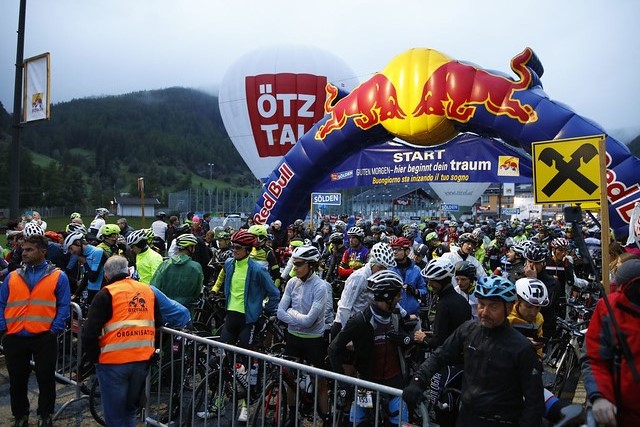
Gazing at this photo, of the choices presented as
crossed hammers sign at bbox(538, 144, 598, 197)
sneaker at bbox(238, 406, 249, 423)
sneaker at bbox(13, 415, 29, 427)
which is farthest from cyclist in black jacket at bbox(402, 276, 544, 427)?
sneaker at bbox(13, 415, 29, 427)

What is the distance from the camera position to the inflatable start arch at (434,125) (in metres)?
9.99

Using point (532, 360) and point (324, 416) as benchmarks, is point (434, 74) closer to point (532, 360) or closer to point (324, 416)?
point (324, 416)

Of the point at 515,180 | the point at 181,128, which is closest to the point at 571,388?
the point at 515,180

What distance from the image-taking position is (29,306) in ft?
15.1

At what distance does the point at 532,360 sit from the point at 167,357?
380 cm

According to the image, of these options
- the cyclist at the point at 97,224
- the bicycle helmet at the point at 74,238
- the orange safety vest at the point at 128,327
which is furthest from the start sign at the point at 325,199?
the orange safety vest at the point at 128,327

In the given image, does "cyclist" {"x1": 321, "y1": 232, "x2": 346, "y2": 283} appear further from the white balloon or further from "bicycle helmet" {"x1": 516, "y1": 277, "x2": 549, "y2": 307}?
the white balloon

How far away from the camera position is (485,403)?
9.68 feet

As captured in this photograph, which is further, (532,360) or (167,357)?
(167,357)

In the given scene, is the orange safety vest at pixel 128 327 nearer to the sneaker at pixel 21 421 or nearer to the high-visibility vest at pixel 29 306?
the high-visibility vest at pixel 29 306

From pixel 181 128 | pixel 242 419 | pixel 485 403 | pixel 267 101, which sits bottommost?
pixel 242 419

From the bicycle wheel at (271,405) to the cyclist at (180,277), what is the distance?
75.0 inches

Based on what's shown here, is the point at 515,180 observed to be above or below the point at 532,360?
above

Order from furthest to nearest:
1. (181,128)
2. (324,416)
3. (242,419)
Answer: (181,128), (242,419), (324,416)
